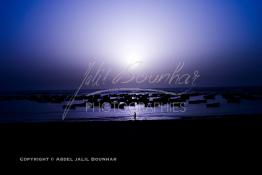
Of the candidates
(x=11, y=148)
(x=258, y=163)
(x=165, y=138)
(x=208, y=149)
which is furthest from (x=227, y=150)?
(x=11, y=148)

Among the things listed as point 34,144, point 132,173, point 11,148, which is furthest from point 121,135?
point 132,173

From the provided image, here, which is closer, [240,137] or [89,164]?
[89,164]

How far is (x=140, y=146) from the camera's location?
9.67 m

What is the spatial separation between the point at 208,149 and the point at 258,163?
198 centimetres

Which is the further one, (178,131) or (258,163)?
(178,131)

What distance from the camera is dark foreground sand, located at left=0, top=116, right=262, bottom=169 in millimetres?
7684

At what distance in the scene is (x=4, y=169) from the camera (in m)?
6.98

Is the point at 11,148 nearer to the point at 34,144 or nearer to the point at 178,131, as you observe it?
the point at 34,144

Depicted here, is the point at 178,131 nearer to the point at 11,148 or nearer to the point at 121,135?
the point at 121,135

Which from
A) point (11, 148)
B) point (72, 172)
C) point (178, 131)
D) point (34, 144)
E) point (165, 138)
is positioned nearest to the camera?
point (72, 172)

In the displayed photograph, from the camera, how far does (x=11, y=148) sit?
31.3 feet

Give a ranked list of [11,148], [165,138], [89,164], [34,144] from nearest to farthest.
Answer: [89,164] < [11,148] < [34,144] < [165,138]

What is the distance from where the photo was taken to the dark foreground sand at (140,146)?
768 cm

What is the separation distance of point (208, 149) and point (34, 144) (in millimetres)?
6324
